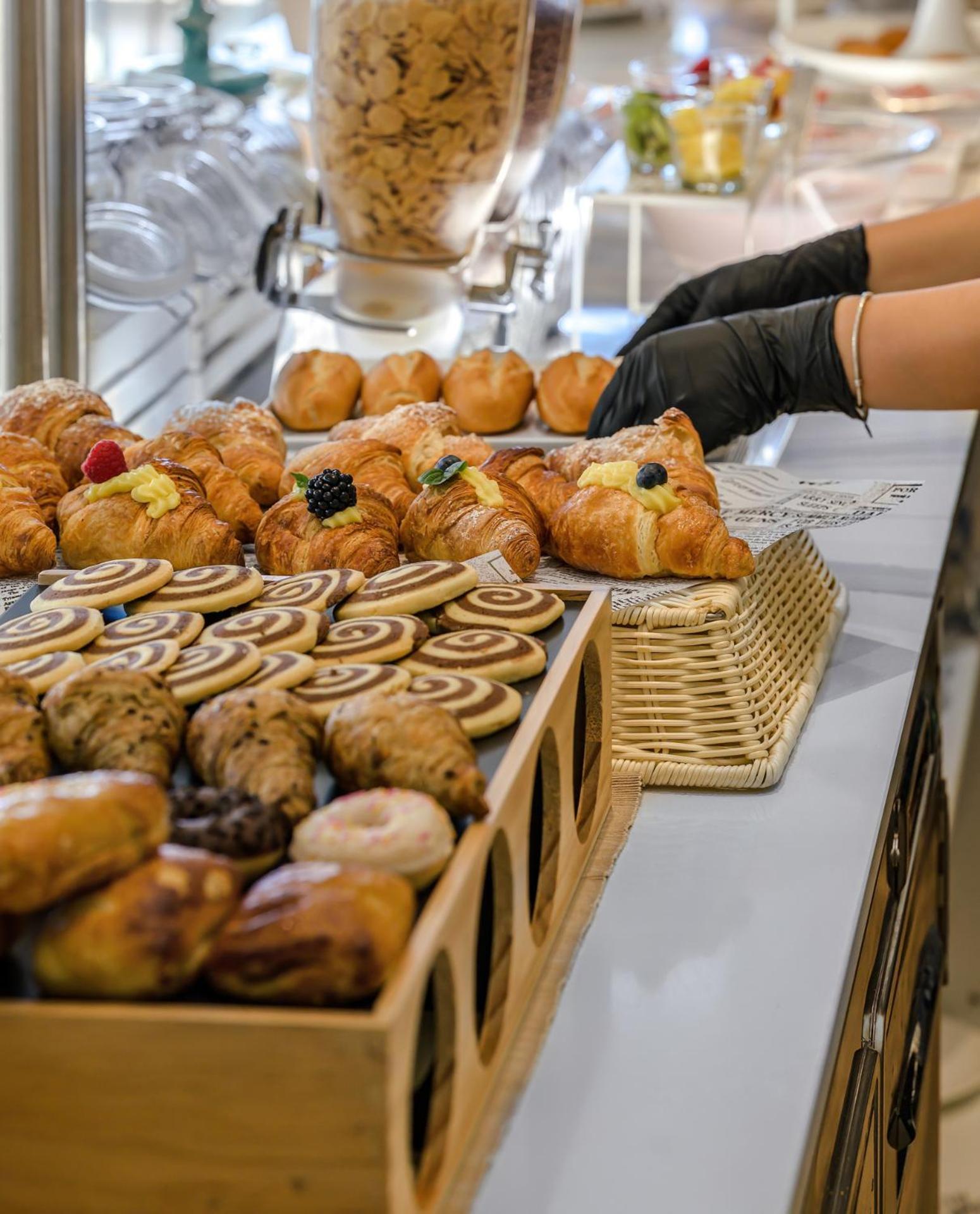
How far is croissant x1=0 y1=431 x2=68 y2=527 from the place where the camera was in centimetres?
104

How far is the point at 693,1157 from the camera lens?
624mm

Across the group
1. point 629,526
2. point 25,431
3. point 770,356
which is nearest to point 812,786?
point 629,526

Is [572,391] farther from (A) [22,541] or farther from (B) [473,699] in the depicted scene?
(B) [473,699]

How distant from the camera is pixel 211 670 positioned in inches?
28.1

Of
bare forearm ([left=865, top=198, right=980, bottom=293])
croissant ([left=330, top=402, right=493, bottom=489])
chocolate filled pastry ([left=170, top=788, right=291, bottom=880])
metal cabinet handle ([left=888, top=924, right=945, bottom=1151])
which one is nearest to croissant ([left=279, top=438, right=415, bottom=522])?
croissant ([left=330, top=402, right=493, bottom=489])

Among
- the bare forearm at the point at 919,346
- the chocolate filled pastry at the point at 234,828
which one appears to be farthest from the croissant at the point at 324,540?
the bare forearm at the point at 919,346

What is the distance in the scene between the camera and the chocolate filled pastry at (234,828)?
0.58 metres

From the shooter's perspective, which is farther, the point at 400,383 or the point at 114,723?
the point at 400,383

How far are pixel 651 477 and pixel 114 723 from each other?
457 millimetres

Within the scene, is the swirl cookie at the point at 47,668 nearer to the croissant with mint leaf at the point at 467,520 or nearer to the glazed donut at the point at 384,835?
the glazed donut at the point at 384,835

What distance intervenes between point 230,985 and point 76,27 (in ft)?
3.62

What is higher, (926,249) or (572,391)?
(926,249)

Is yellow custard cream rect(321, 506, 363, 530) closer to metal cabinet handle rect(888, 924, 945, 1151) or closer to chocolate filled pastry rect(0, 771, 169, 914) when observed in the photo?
chocolate filled pastry rect(0, 771, 169, 914)

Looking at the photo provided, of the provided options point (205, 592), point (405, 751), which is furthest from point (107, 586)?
point (405, 751)
